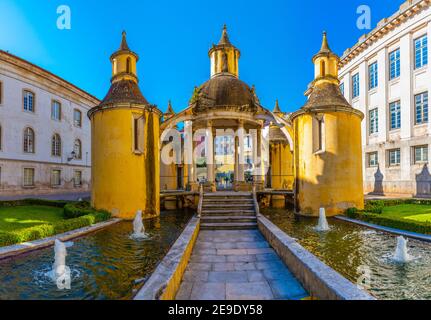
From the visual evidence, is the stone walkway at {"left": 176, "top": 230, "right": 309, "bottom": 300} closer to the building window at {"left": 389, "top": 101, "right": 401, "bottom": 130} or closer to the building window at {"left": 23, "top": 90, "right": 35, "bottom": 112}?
the building window at {"left": 389, "top": 101, "right": 401, "bottom": 130}

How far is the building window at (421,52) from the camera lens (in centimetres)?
2256

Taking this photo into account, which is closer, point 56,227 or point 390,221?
point 56,227

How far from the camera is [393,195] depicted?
969 inches

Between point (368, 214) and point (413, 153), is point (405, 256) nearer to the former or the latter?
point (368, 214)

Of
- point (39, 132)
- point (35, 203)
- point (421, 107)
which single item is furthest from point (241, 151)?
point (39, 132)

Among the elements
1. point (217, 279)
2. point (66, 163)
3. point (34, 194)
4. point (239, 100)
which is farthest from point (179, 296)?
point (66, 163)

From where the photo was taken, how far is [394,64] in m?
25.7

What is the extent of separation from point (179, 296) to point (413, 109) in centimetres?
2738

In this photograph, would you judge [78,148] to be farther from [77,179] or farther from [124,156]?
[124,156]

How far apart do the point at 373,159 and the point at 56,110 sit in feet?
123

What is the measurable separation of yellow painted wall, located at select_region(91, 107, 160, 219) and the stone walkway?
5.71 metres

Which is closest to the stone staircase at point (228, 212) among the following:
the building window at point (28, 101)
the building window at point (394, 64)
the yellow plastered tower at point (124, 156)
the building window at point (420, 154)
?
the yellow plastered tower at point (124, 156)

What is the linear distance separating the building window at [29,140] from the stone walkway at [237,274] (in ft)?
86.3

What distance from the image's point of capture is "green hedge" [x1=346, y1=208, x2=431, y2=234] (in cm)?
909
